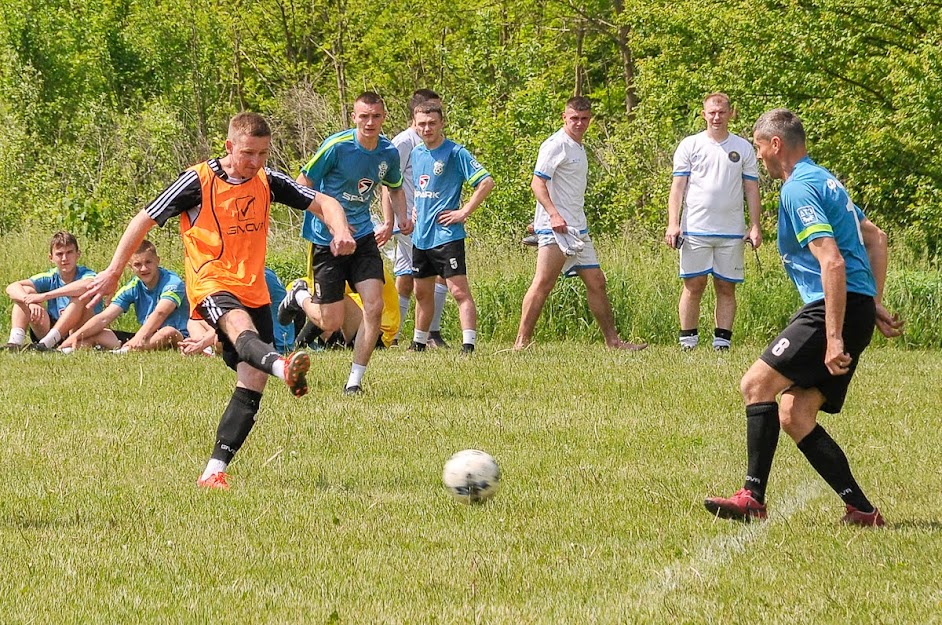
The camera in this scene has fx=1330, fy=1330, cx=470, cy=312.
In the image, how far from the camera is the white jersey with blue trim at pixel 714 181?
12.7 metres

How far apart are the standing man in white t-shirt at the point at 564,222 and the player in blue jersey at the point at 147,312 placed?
11.7 ft

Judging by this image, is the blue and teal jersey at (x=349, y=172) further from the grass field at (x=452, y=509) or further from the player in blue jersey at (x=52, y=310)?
the player in blue jersey at (x=52, y=310)

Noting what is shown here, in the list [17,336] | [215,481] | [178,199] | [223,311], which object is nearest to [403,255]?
[17,336]

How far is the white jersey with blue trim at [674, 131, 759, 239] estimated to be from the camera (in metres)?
12.7

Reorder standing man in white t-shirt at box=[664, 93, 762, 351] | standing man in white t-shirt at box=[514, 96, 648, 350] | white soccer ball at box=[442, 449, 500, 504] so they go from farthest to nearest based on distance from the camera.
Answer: standing man in white t-shirt at box=[514, 96, 648, 350] < standing man in white t-shirt at box=[664, 93, 762, 351] < white soccer ball at box=[442, 449, 500, 504]

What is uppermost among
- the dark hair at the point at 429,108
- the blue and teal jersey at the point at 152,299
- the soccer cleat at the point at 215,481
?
the dark hair at the point at 429,108

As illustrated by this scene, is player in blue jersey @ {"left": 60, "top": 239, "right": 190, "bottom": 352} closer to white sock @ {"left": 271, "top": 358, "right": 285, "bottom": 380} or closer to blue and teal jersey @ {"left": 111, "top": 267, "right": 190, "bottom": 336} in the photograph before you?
blue and teal jersey @ {"left": 111, "top": 267, "right": 190, "bottom": 336}

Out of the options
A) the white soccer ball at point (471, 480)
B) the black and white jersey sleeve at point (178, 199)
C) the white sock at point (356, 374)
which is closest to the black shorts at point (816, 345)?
the white soccer ball at point (471, 480)

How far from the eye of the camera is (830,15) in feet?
63.6

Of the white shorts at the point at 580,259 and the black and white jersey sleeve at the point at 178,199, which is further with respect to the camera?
the white shorts at the point at 580,259

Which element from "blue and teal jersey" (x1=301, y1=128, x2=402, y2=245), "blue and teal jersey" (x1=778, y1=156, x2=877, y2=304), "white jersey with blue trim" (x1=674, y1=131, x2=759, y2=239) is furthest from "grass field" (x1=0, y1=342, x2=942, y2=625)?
"white jersey with blue trim" (x1=674, y1=131, x2=759, y2=239)

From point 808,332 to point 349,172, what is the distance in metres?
5.32

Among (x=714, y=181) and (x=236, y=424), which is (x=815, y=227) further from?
(x=714, y=181)

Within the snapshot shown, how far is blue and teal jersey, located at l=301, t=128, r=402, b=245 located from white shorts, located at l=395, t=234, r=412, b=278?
120 inches
